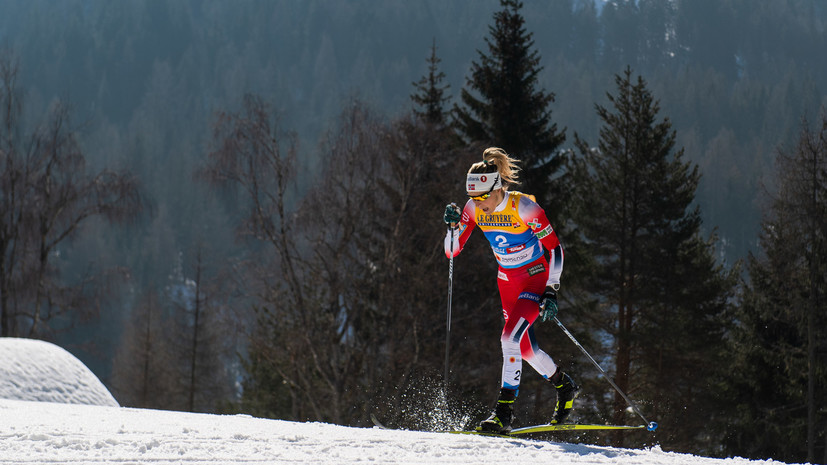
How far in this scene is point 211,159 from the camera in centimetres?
1677

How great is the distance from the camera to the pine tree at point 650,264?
2186 centimetres

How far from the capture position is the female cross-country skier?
6.04m

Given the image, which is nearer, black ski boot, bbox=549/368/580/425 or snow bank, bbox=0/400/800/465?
snow bank, bbox=0/400/800/465

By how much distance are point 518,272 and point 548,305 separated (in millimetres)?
399

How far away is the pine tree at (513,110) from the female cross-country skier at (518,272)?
15.4 metres

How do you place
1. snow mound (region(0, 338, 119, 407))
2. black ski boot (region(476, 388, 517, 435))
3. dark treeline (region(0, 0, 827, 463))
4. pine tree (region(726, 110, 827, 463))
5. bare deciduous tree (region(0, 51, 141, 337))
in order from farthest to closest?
bare deciduous tree (region(0, 51, 141, 337))
pine tree (region(726, 110, 827, 463))
dark treeline (region(0, 0, 827, 463))
snow mound (region(0, 338, 119, 407))
black ski boot (region(476, 388, 517, 435))

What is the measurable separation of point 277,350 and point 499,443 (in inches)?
534

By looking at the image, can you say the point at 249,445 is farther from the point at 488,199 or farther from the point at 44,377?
the point at 44,377

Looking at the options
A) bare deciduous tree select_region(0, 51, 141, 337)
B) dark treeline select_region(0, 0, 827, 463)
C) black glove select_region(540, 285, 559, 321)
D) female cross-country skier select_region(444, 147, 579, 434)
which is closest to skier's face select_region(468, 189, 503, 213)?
female cross-country skier select_region(444, 147, 579, 434)

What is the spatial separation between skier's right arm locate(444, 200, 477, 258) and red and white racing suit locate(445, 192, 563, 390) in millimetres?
301

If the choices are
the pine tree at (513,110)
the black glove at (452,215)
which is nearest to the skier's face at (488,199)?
the black glove at (452,215)

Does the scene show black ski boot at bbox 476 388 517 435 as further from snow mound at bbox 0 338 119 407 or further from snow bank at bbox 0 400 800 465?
snow mound at bbox 0 338 119 407

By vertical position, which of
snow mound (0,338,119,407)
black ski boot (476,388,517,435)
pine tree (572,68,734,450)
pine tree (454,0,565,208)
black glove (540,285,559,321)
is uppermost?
pine tree (454,0,565,208)

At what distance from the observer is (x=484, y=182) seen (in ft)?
20.4
